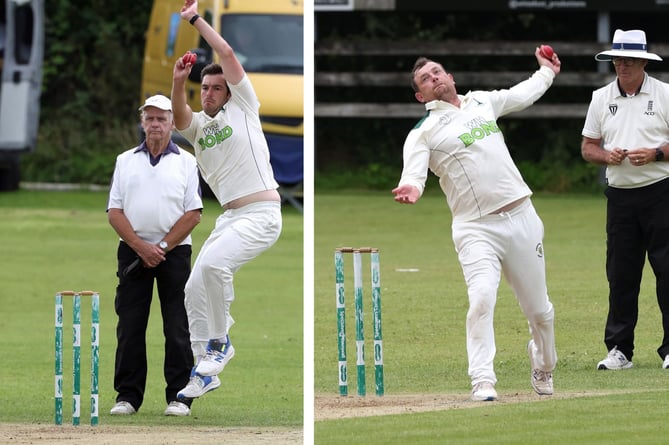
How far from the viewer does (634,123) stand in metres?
8.34

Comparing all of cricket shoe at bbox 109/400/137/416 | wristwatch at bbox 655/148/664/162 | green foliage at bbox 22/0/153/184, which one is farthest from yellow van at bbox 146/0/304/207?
cricket shoe at bbox 109/400/137/416

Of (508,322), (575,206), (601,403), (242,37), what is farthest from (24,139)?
(601,403)

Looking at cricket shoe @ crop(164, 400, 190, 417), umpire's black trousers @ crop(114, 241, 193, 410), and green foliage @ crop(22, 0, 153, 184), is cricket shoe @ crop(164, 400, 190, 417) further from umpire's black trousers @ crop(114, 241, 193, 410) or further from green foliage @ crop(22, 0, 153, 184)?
green foliage @ crop(22, 0, 153, 184)

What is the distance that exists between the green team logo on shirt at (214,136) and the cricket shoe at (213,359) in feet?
2.88

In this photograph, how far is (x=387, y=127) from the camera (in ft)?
68.5

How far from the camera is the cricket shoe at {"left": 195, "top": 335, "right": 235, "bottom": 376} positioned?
7551 millimetres

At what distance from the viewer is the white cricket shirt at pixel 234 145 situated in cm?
753

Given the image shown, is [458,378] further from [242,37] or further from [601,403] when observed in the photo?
[242,37]

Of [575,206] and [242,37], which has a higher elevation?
[242,37]

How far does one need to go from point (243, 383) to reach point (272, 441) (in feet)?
7.62

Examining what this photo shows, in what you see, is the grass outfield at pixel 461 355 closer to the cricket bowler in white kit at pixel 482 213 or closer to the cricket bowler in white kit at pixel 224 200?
the cricket bowler in white kit at pixel 482 213

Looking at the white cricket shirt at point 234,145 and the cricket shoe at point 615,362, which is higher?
the white cricket shirt at point 234,145

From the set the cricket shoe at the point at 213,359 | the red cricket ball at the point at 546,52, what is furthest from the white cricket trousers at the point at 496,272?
the cricket shoe at the point at 213,359

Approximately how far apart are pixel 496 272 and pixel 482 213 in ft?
0.86
